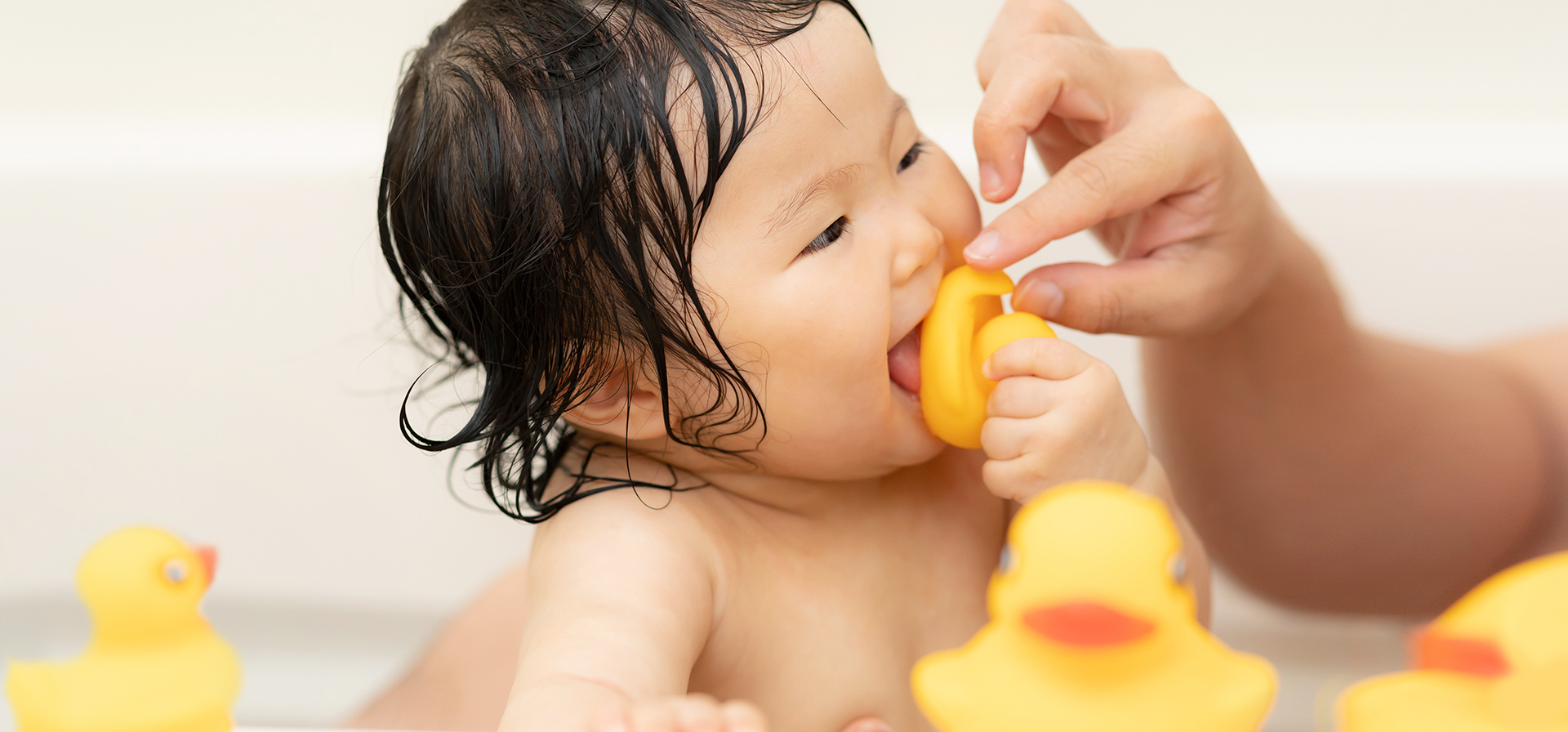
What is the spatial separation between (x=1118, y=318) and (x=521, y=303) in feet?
1.44

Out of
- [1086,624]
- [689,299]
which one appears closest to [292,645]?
[689,299]

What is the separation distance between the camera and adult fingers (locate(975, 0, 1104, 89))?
3.01 feet

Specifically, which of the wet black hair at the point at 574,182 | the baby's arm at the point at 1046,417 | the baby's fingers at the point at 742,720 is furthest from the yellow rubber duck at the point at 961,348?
Answer: the baby's fingers at the point at 742,720

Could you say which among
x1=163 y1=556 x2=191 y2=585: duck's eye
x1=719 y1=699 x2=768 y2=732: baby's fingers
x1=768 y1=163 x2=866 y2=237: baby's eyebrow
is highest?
x1=768 y1=163 x2=866 y2=237: baby's eyebrow

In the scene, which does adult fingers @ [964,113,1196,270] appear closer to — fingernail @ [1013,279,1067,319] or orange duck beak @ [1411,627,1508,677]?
fingernail @ [1013,279,1067,319]

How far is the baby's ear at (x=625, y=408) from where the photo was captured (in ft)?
2.60

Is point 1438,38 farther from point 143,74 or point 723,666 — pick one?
point 143,74

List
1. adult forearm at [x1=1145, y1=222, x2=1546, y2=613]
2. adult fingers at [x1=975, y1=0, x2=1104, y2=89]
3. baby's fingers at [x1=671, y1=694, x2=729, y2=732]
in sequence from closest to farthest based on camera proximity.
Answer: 1. baby's fingers at [x1=671, y1=694, x2=729, y2=732]
2. adult fingers at [x1=975, y1=0, x2=1104, y2=89]
3. adult forearm at [x1=1145, y1=222, x2=1546, y2=613]

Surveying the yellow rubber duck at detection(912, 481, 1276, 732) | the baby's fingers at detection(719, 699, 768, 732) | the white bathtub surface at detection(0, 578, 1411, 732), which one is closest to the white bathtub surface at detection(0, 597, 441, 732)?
the white bathtub surface at detection(0, 578, 1411, 732)

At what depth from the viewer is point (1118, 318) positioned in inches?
35.0

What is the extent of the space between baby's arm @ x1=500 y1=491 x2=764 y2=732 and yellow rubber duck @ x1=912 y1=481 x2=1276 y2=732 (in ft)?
0.37

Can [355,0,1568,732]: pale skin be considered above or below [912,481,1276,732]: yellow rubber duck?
below

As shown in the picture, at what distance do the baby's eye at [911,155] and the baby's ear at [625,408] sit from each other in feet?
0.73

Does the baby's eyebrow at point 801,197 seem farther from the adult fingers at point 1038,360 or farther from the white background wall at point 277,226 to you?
the white background wall at point 277,226
